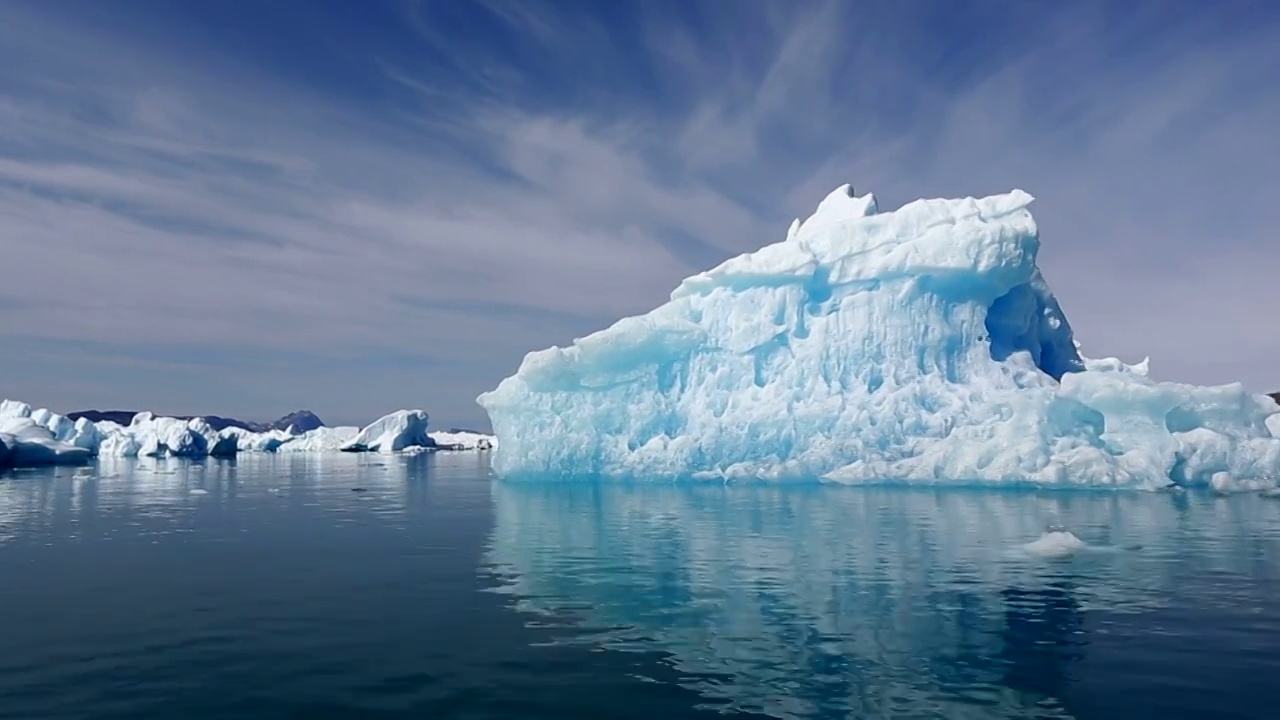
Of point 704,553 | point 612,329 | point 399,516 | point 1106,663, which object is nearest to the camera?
point 1106,663

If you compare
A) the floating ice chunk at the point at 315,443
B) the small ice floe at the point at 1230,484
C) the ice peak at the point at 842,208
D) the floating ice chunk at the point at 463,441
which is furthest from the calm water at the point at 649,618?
the floating ice chunk at the point at 463,441

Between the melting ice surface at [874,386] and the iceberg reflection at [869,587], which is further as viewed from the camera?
the melting ice surface at [874,386]

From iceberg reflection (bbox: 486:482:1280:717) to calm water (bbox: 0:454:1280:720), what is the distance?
0.20 feet

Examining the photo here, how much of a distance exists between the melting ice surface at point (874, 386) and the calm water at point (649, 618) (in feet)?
24.5

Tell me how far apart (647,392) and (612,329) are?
343 cm

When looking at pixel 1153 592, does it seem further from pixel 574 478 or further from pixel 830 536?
pixel 574 478

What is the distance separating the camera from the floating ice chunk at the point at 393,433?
97625 millimetres

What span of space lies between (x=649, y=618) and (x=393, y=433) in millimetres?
93036

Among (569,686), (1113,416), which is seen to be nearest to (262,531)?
(569,686)

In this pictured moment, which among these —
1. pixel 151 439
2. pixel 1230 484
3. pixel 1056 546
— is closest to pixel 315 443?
pixel 151 439

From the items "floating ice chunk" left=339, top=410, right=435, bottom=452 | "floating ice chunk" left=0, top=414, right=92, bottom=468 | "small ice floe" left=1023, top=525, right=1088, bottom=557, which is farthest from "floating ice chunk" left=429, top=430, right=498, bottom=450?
"small ice floe" left=1023, top=525, right=1088, bottom=557

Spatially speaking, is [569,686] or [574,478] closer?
[569,686]

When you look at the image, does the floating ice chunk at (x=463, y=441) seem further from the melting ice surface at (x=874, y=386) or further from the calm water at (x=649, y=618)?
the calm water at (x=649, y=618)

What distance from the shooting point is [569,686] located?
820cm
